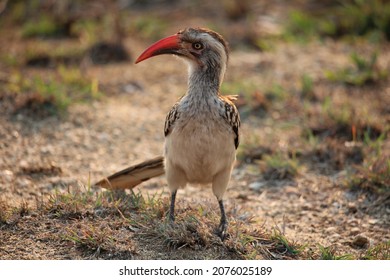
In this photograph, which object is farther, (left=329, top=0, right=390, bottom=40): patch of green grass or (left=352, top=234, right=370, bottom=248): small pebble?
(left=329, top=0, right=390, bottom=40): patch of green grass

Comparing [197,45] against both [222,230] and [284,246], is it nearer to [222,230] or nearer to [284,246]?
[222,230]

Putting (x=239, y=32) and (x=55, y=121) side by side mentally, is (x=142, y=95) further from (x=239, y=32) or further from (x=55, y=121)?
(x=239, y=32)

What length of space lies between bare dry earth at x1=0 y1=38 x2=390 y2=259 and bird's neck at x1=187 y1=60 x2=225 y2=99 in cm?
99

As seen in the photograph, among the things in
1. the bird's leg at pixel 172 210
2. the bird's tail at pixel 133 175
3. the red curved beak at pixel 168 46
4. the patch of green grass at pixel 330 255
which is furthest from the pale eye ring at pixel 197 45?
the patch of green grass at pixel 330 255

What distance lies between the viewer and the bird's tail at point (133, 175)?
5023 mm

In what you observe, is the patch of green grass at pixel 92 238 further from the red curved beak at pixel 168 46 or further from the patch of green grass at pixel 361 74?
the patch of green grass at pixel 361 74

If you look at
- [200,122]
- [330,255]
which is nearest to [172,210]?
[200,122]

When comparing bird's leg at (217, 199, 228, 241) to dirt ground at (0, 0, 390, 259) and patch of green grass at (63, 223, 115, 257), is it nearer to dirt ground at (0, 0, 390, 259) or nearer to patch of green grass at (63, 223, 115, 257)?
dirt ground at (0, 0, 390, 259)

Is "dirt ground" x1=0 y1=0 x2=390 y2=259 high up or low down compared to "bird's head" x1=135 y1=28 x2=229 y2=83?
down

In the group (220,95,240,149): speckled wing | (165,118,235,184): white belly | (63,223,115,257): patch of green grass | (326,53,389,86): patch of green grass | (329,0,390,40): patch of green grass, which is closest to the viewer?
(63,223,115,257): patch of green grass

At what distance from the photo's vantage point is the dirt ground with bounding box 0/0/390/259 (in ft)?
15.3

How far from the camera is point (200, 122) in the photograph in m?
4.36

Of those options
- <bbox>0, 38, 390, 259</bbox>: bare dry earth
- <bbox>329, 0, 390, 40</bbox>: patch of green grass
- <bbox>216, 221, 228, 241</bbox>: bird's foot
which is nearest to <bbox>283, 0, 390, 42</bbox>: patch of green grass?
<bbox>329, 0, 390, 40</bbox>: patch of green grass
